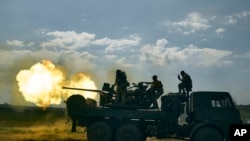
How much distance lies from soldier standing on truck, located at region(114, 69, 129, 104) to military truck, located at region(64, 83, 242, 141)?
15.9 inches

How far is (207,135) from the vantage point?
16172mm

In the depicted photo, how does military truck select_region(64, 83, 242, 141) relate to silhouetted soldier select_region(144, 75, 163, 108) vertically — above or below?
below

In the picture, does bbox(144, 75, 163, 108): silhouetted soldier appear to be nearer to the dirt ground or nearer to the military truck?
the military truck

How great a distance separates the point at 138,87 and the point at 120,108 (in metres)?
1.40

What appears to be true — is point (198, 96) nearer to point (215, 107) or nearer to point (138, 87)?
point (215, 107)

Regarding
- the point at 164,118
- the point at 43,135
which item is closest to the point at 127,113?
the point at 164,118

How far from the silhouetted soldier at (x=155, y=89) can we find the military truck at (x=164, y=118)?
400mm

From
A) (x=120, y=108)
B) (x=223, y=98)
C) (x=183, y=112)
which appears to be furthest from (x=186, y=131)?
(x=120, y=108)

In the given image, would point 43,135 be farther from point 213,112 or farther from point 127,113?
point 213,112

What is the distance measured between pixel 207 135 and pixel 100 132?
198 inches

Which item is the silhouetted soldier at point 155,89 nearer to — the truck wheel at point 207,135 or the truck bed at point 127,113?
the truck bed at point 127,113

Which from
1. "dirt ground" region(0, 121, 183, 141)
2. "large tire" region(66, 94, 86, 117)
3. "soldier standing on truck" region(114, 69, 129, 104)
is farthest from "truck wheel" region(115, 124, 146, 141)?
"large tire" region(66, 94, 86, 117)

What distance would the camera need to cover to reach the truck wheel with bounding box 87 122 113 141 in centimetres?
1714

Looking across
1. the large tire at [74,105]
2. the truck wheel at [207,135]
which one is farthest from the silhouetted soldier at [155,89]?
the large tire at [74,105]
